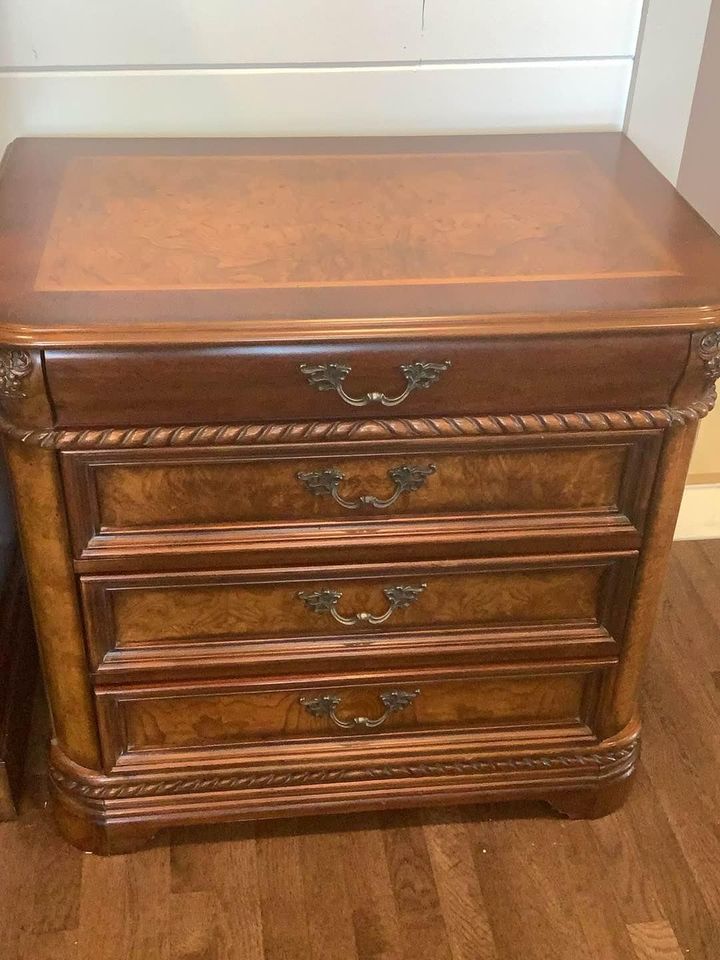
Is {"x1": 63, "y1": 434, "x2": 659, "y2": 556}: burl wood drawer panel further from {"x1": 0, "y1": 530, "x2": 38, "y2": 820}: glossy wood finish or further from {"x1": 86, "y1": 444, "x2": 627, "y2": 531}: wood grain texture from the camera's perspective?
{"x1": 0, "y1": 530, "x2": 38, "y2": 820}: glossy wood finish

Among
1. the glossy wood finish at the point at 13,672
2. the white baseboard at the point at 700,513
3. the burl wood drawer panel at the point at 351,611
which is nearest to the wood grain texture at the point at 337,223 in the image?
the burl wood drawer panel at the point at 351,611

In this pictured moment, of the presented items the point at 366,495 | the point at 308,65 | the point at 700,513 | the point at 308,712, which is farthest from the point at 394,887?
the point at 308,65

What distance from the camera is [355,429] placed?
1119 mm

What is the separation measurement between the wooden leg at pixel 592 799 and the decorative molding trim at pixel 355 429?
62 cm

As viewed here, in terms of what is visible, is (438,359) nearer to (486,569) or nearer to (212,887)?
(486,569)

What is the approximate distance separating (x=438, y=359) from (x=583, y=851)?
2.76 feet

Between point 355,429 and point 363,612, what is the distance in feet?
0.97

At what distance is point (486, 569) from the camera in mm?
1271

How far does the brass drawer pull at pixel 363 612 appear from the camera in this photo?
1.28 meters

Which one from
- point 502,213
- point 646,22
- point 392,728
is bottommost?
point 392,728

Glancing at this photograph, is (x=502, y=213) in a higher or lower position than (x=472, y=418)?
higher

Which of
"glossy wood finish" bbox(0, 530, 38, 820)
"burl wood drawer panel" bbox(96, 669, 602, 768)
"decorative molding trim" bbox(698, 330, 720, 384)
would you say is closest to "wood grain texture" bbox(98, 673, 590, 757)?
"burl wood drawer panel" bbox(96, 669, 602, 768)

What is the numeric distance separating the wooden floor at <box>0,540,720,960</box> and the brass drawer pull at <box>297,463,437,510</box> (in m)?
0.60

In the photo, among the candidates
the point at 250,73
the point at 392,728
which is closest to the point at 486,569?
the point at 392,728
